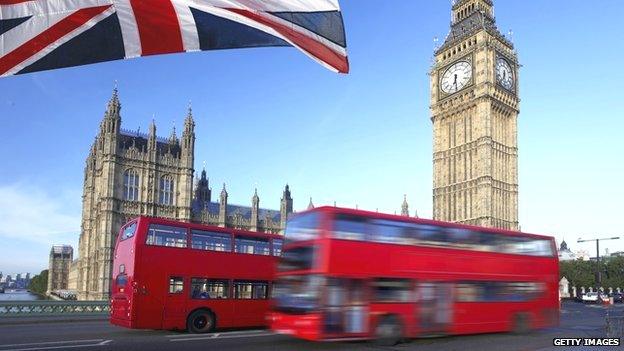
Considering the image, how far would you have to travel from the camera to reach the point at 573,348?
15477 millimetres

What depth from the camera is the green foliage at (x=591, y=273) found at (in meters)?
89.2

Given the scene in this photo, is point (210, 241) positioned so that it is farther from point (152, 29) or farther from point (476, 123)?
point (476, 123)

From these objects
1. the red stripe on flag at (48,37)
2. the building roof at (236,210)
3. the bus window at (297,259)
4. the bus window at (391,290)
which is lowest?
the bus window at (391,290)

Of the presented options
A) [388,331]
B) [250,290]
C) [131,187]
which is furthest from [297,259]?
[131,187]

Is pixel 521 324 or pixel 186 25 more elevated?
pixel 186 25

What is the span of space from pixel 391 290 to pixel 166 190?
178 feet

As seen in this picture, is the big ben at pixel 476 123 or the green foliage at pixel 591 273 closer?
the big ben at pixel 476 123

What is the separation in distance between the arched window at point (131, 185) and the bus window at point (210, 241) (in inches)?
1844

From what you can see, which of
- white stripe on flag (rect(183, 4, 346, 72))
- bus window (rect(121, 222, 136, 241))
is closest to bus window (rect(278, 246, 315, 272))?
bus window (rect(121, 222, 136, 241))

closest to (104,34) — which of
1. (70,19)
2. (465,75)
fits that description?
(70,19)

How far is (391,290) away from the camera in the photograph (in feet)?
52.5

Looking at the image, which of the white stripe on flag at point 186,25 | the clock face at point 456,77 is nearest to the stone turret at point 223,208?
the clock face at point 456,77

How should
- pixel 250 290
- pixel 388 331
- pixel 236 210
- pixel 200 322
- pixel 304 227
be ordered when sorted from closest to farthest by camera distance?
pixel 304 227
pixel 388 331
pixel 200 322
pixel 250 290
pixel 236 210

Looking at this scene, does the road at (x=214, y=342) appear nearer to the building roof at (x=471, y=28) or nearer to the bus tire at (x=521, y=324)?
the bus tire at (x=521, y=324)
